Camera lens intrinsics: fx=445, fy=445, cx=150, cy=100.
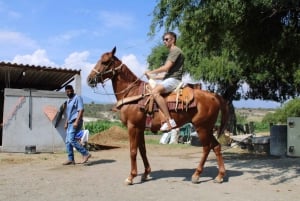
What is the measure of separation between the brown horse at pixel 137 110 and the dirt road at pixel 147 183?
1.73 ft

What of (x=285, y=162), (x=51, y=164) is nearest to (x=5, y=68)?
(x=51, y=164)

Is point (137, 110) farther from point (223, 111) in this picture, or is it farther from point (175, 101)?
point (223, 111)

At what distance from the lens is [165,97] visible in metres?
8.82

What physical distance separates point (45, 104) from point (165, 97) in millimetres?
8328

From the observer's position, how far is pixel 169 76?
880 centimetres

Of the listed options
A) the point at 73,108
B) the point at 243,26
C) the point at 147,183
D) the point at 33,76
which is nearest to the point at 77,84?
the point at 33,76

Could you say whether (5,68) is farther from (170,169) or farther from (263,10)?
(263,10)

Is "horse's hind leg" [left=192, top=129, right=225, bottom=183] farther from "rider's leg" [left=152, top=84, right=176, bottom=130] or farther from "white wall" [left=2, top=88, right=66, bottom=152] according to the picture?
"white wall" [left=2, top=88, right=66, bottom=152]

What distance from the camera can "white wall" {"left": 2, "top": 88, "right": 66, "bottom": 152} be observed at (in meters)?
15.5

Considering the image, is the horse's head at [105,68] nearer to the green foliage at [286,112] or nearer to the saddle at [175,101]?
the saddle at [175,101]

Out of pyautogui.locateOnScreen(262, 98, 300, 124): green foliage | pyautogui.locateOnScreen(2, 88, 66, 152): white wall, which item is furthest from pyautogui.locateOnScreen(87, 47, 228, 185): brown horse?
pyautogui.locateOnScreen(262, 98, 300, 124): green foliage

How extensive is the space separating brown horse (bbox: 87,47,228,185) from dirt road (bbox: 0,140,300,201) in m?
→ 0.53

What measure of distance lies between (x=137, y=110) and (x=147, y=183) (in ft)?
4.73

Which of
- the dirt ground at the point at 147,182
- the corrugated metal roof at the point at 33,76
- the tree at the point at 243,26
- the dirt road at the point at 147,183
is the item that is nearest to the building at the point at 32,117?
the corrugated metal roof at the point at 33,76
